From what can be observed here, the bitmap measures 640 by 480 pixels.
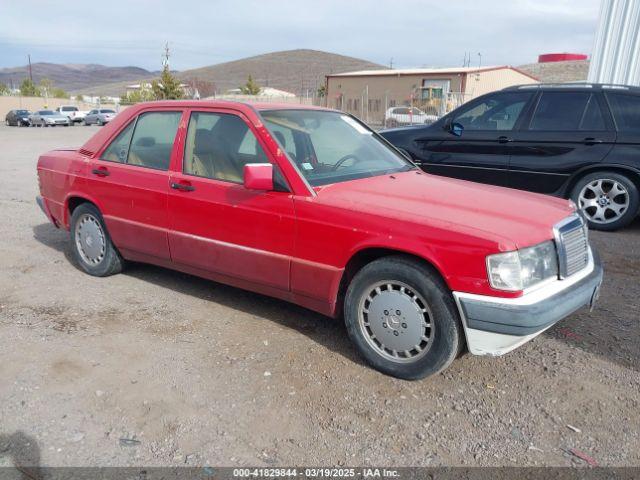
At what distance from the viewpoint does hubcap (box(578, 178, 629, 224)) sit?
6.40 m

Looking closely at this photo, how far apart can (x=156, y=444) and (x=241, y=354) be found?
973 mm

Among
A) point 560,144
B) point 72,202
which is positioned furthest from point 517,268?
point 560,144

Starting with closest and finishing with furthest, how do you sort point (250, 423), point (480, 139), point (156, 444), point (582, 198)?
point (156, 444) → point (250, 423) → point (582, 198) → point (480, 139)

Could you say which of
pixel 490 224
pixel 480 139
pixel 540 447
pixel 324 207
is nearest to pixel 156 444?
pixel 324 207

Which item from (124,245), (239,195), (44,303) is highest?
(239,195)

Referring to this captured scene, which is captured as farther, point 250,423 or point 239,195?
point 239,195

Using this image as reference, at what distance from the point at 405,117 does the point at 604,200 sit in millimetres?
21409

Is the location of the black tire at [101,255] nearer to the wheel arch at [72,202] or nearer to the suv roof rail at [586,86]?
the wheel arch at [72,202]

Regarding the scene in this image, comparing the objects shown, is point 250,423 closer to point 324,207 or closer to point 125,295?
point 324,207

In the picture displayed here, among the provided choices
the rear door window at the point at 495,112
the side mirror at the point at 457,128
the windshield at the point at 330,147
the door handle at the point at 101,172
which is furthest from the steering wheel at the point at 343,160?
the rear door window at the point at 495,112

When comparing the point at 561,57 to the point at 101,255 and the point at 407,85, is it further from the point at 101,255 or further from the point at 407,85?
the point at 101,255

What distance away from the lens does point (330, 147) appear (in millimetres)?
4020

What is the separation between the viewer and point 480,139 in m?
6.99

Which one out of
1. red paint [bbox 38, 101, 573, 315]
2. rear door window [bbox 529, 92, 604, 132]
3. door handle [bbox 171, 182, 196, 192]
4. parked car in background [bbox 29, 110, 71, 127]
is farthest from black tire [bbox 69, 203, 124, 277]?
parked car in background [bbox 29, 110, 71, 127]
